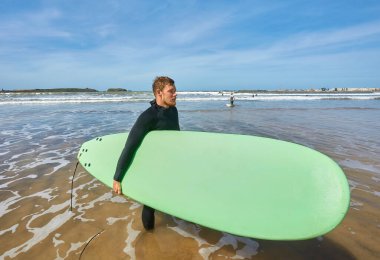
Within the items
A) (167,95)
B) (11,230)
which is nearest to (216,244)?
(167,95)

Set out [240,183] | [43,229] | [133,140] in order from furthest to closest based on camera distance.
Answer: [43,229] < [133,140] < [240,183]

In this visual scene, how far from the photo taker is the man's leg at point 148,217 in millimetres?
2968

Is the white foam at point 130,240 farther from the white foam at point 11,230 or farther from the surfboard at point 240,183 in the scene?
the white foam at point 11,230

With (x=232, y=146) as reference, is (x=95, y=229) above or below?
below

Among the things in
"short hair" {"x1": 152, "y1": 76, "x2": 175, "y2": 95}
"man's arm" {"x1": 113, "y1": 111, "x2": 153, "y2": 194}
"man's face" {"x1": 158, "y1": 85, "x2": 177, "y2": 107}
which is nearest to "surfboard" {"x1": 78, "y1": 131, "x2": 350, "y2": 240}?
"man's arm" {"x1": 113, "y1": 111, "x2": 153, "y2": 194}

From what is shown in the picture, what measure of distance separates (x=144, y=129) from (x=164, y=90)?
0.44 meters

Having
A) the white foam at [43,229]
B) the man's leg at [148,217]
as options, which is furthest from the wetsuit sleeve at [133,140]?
the white foam at [43,229]

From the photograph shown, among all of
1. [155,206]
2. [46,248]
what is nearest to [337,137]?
[155,206]

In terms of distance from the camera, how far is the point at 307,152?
2238 mm

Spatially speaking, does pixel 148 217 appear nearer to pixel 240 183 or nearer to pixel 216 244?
pixel 216 244

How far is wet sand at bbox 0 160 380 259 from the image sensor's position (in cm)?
264

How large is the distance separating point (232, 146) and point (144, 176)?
2.98ft

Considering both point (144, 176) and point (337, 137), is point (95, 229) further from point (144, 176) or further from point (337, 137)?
point (337, 137)

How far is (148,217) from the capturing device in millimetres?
3000
